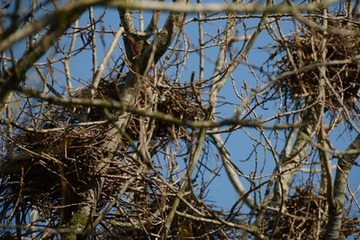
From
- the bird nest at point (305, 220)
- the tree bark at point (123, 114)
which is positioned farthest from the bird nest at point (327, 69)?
the tree bark at point (123, 114)

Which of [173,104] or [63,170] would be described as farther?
[173,104]

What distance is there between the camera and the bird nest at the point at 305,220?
475 cm

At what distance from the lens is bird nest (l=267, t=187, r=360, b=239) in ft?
15.6

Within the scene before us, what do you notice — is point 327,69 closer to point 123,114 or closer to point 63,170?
point 123,114

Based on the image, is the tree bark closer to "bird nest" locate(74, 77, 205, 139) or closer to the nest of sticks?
the nest of sticks

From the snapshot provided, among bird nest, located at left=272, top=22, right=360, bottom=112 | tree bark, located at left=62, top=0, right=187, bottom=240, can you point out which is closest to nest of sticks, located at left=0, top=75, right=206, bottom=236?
tree bark, located at left=62, top=0, right=187, bottom=240

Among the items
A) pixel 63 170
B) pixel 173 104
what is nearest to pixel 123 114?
pixel 63 170

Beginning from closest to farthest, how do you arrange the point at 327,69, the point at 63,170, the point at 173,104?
the point at 63,170, the point at 173,104, the point at 327,69

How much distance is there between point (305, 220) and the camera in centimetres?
471

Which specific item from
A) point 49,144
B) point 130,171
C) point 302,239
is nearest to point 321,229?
point 302,239

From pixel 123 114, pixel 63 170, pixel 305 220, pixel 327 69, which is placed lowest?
pixel 63 170

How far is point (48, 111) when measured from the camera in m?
4.14

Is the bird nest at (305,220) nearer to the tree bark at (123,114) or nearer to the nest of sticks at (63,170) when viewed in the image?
the nest of sticks at (63,170)

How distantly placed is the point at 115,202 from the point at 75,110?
0.88m
